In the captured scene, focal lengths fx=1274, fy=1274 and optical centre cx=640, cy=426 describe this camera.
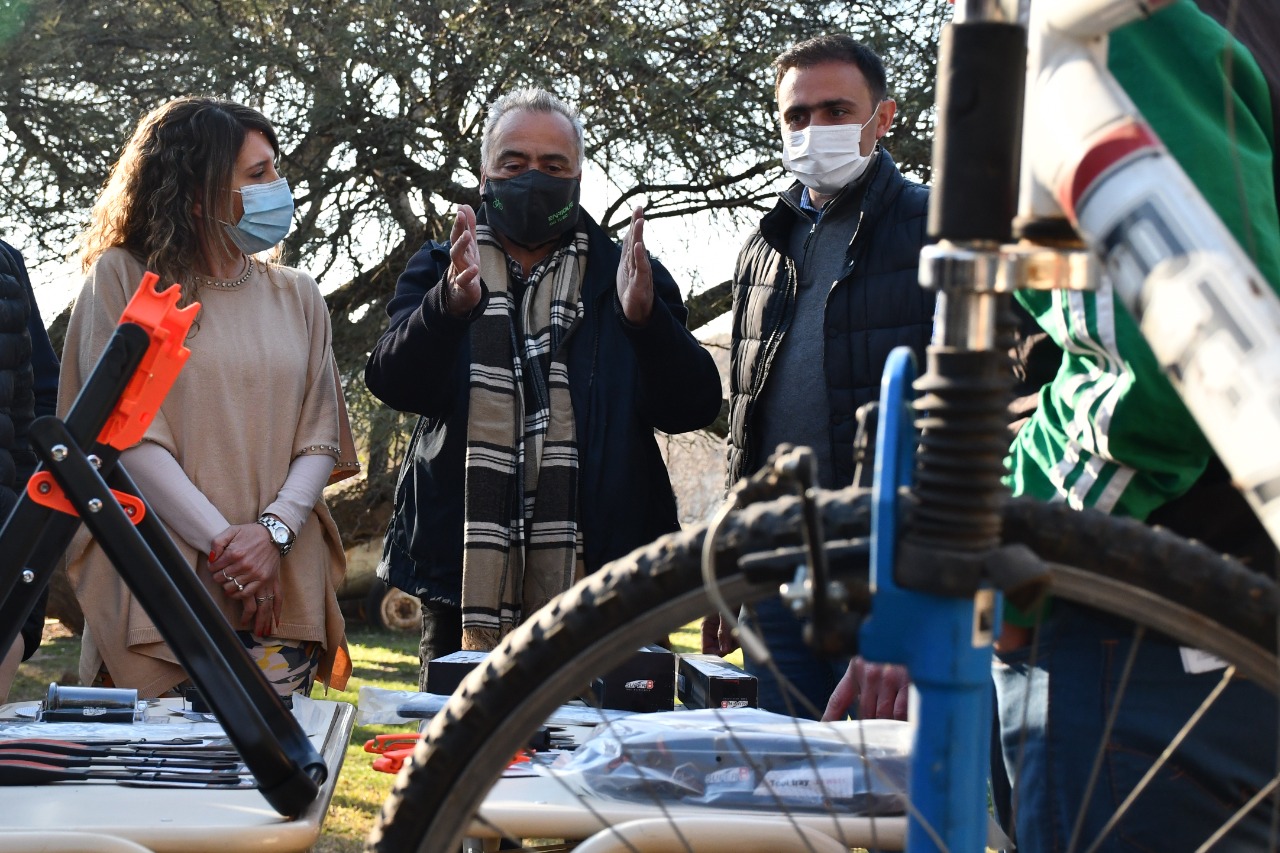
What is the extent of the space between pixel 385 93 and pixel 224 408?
3.98 metres

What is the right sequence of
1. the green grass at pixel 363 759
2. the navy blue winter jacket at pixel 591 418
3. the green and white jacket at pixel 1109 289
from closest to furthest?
1. the green and white jacket at pixel 1109 289
2. the navy blue winter jacket at pixel 591 418
3. the green grass at pixel 363 759

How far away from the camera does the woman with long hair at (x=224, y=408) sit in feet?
9.02

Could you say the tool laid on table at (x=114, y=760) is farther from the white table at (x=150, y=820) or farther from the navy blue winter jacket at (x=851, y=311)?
the navy blue winter jacket at (x=851, y=311)

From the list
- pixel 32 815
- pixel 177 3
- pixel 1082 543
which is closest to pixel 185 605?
pixel 32 815

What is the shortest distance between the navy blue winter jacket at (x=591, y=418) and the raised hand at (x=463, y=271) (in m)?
0.08

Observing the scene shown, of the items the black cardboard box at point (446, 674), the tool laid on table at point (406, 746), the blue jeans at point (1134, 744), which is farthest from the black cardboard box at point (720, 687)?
the blue jeans at point (1134, 744)

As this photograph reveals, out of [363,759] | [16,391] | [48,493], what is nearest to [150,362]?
[48,493]

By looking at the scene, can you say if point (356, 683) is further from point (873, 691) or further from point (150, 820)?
point (150, 820)

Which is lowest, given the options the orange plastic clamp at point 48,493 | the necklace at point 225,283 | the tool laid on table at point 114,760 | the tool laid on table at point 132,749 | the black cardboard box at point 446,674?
the tool laid on table at point 114,760

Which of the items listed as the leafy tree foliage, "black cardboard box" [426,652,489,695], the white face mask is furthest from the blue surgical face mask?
the leafy tree foliage

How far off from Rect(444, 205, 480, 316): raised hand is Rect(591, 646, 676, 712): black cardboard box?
3.51 feet

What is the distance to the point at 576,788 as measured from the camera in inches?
65.4

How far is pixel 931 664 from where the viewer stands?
1.01 meters

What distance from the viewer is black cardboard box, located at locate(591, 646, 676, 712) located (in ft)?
6.91
